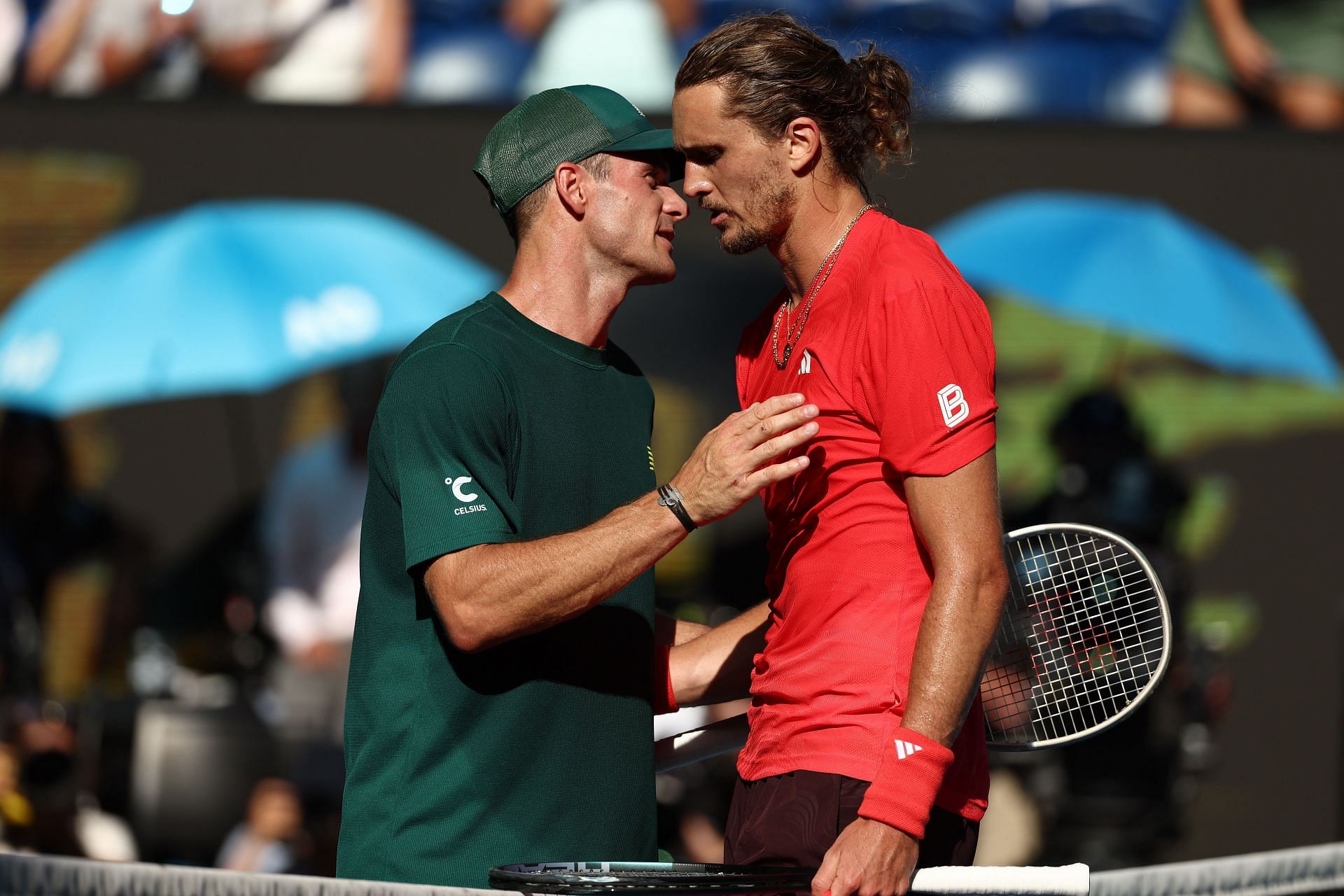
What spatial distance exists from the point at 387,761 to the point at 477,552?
1.46ft

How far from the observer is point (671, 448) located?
8523 millimetres

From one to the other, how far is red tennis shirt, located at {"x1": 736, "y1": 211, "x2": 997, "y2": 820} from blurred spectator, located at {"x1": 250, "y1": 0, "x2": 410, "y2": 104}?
256 inches

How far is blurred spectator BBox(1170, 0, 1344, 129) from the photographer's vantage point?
27.0 ft

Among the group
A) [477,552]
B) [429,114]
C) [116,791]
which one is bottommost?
[116,791]

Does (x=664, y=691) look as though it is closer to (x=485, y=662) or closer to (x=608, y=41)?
(x=485, y=662)

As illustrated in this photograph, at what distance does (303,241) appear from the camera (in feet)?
24.4

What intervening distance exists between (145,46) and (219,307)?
8.95 ft

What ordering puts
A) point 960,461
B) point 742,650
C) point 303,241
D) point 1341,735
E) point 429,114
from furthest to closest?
1. point 429,114
2. point 1341,735
3. point 303,241
4. point 742,650
5. point 960,461

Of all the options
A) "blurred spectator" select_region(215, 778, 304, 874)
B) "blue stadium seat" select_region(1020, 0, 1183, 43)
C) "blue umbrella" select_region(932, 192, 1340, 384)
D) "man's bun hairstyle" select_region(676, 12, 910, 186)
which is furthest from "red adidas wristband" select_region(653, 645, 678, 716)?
"blue stadium seat" select_region(1020, 0, 1183, 43)

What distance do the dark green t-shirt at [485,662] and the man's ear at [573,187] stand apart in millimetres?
258

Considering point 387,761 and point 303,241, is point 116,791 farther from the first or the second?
point 387,761

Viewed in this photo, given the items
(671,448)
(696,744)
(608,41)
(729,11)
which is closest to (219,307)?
(671,448)

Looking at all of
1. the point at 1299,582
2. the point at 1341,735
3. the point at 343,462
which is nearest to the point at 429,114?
the point at 343,462

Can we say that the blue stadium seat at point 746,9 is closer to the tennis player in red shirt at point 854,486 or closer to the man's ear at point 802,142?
the tennis player in red shirt at point 854,486
